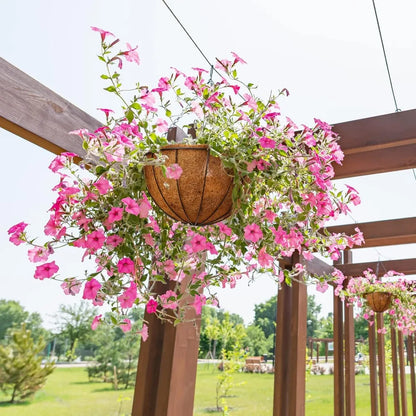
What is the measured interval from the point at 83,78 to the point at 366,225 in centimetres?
266

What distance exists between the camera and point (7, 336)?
158 centimetres

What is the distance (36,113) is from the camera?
1188mm

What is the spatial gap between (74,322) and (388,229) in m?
2.67

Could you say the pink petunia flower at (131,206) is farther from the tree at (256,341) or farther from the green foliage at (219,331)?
the tree at (256,341)

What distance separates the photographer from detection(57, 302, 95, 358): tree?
73.4 inches

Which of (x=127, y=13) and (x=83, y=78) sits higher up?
(x=127, y=13)

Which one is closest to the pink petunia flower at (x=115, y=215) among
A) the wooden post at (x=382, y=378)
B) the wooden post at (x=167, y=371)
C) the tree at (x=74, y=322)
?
the wooden post at (x=167, y=371)

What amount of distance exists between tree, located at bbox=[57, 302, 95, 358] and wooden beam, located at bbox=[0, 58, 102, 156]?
843mm

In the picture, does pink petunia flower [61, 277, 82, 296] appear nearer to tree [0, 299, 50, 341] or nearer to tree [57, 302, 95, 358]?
tree [0, 299, 50, 341]

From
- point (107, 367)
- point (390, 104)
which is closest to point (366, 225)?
point (390, 104)

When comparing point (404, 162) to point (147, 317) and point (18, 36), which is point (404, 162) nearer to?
point (147, 317)

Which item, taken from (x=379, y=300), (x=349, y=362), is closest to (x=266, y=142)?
(x=379, y=300)

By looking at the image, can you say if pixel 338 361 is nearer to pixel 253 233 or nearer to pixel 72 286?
pixel 253 233

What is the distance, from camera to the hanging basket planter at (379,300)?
3738mm
